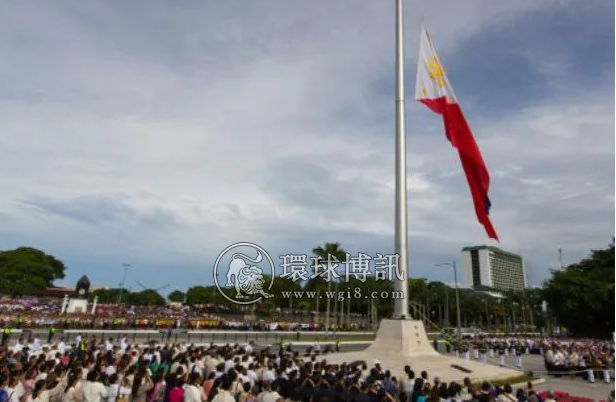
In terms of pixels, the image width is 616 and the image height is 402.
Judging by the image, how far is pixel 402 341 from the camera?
58.9 feet

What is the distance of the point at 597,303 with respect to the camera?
51.6 metres

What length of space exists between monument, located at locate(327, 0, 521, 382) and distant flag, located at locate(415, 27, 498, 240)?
2.37 metres

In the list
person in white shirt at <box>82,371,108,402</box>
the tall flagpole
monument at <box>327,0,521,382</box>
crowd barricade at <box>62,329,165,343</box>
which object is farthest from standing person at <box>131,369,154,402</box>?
crowd barricade at <box>62,329,165,343</box>

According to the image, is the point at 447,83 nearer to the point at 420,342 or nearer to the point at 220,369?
the point at 420,342

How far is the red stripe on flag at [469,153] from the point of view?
16656 millimetres

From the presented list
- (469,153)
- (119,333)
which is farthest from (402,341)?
(119,333)

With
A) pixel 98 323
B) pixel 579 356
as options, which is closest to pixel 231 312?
pixel 98 323

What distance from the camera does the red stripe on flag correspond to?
16.7 m

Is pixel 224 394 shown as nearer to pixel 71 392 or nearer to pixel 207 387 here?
pixel 207 387

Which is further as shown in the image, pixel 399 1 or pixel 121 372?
pixel 399 1

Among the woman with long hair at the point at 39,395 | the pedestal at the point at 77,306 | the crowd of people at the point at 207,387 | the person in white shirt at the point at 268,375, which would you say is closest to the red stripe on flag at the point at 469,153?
the crowd of people at the point at 207,387

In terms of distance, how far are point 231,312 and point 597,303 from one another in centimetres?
6144

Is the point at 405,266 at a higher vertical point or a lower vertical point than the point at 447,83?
lower

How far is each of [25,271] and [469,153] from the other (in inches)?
4236
